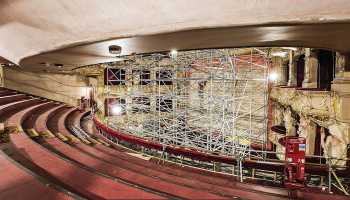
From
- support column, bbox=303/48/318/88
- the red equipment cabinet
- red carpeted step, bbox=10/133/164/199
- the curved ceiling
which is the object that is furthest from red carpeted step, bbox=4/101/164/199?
support column, bbox=303/48/318/88

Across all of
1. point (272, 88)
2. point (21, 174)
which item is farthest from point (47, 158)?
point (272, 88)

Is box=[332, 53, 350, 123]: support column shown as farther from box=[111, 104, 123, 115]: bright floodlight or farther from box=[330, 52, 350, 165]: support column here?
box=[111, 104, 123, 115]: bright floodlight

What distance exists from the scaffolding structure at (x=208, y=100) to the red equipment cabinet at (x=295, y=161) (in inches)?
86.1

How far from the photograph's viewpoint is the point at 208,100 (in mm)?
9648

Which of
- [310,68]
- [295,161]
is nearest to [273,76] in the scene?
[310,68]

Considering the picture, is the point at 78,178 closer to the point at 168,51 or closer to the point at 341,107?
the point at 168,51

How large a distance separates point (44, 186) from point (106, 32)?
2186 mm

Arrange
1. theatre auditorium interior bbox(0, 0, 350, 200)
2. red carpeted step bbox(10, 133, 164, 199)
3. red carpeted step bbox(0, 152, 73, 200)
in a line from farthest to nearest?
red carpeted step bbox(10, 133, 164, 199), red carpeted step bbox(0, 152, 73, 200), theatre auditorium interior bbox(0, 0, 350, 200)

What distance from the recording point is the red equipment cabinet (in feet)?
15.3

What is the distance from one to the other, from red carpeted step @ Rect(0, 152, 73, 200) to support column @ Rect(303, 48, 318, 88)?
8.79 metres

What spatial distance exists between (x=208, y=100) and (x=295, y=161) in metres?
5.24

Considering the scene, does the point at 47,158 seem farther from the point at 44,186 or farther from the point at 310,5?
the point at 310,5

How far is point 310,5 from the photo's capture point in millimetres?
1903

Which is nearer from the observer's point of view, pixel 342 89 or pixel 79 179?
pixel 79 179
